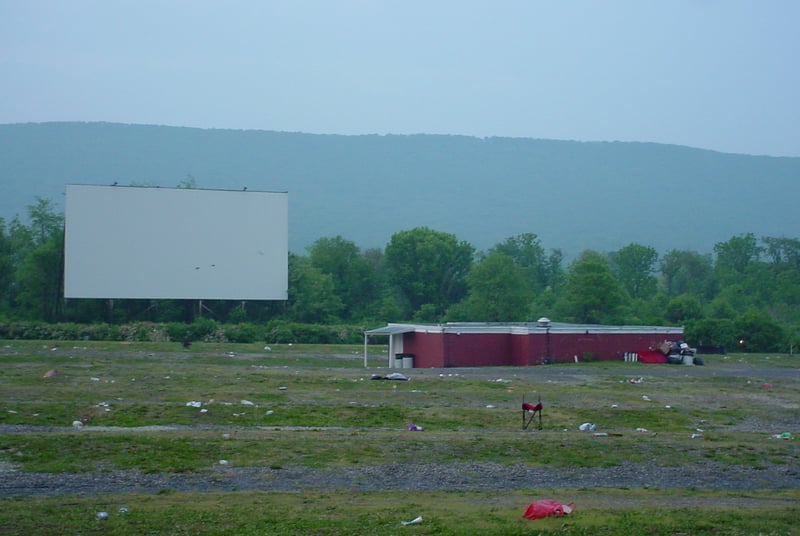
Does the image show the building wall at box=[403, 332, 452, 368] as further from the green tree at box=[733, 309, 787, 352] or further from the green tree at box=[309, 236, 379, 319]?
the green tree at box=[309, 236, 379, 319]

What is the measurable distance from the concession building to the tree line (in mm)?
18665

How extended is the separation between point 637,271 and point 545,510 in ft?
356

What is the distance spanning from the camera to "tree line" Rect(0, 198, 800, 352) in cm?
6881

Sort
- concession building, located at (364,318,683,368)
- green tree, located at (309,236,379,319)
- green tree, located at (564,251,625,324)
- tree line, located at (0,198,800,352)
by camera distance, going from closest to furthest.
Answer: concession building, located at (364,318,683,368) < tree line, located at (0,198,800,352) < green tree, located at (564,251,625,324) < green tree, located at (309,236,379,319)

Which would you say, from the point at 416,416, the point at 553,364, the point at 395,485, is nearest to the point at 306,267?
the point at 553,364

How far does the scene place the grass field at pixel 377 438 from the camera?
1280 centimetres

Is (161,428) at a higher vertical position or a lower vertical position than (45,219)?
lower

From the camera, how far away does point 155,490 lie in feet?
49.8

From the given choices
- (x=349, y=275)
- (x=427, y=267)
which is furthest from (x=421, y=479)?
(x=349, y=275)

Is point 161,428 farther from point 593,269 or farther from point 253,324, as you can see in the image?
point 593,269

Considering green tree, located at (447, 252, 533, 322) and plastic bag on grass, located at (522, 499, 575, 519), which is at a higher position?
green tree, located at (447, 252, 533, 322)

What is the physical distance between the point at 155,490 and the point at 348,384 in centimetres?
1882

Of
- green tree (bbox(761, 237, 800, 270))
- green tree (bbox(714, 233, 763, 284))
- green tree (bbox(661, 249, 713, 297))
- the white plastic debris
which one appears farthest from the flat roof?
green tree (bbox(661, 249, 713, 297))

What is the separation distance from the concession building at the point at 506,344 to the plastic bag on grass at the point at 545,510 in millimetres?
33567
